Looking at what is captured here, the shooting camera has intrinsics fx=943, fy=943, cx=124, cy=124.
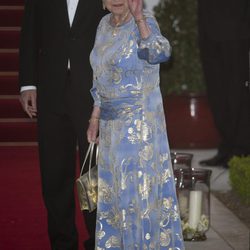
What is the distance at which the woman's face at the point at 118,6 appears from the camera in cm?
445

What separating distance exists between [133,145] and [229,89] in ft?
15.1

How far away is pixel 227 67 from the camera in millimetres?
8969

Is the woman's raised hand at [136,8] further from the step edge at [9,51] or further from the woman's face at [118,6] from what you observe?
the step edge at [9,51]

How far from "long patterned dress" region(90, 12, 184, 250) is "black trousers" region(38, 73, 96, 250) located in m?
0.60

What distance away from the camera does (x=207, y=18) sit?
8.86 metres

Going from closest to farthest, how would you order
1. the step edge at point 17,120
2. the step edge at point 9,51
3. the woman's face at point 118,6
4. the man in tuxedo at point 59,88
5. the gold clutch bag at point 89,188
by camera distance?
the woman's face at point 118,6 → the gold clutch bag at point 89,188 → the man in tuxedo at point 59,88 → the step edge at point 17,120 → the step edge at point 9,51

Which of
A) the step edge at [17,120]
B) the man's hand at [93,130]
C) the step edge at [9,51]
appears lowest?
the step edge at [17,120]

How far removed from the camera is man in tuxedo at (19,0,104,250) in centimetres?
516

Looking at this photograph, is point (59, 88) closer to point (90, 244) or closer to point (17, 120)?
point (90, 244)

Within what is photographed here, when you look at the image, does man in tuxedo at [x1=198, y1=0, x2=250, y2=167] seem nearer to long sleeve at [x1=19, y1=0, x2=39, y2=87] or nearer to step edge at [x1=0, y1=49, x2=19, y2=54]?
long sleeve at [x1=19, y1=0, x2=39, y2=87]

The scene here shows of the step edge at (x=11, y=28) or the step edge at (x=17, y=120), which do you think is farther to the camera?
the step edge at (x=11, y=28)

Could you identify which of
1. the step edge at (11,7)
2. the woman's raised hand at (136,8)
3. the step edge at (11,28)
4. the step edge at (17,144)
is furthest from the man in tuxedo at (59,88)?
the step edge at (11,7)

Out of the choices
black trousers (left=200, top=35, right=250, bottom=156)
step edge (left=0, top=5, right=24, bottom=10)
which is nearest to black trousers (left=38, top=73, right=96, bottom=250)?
black trousers (left=200, top=35, right=250, bottom=156)

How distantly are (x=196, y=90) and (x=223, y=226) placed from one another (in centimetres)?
420
